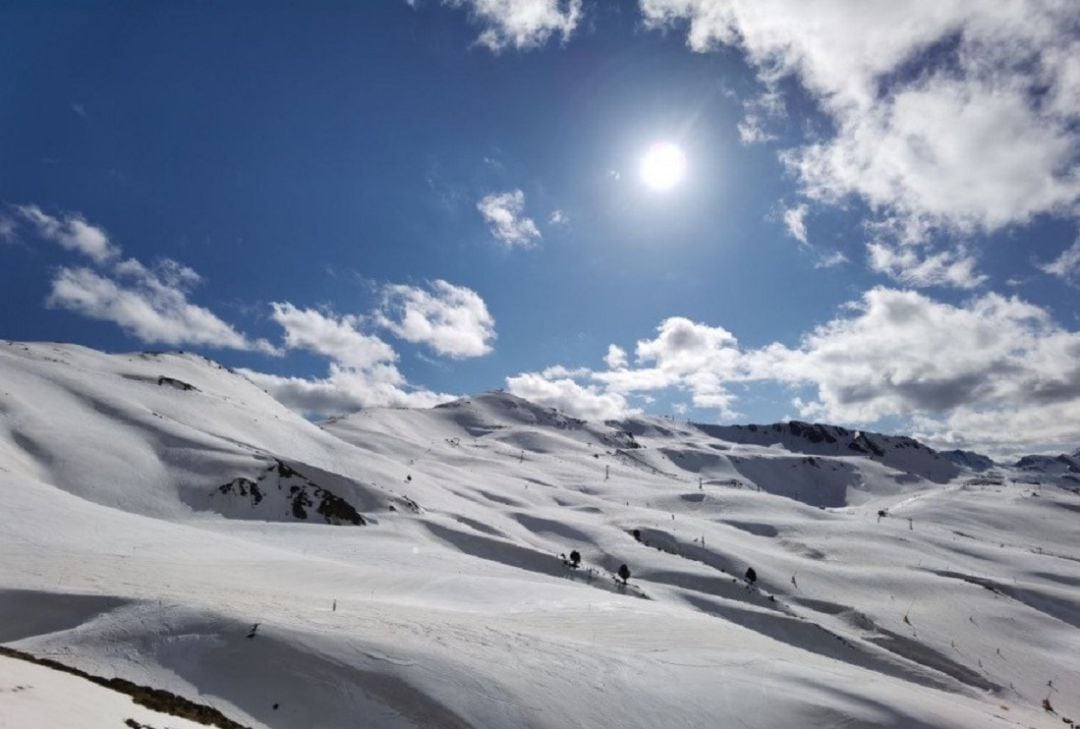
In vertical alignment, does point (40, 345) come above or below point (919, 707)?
above

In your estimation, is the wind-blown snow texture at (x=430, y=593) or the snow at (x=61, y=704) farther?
the wind-blown snow texture at (x=430, y=593)

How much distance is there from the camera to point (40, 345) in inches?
4998

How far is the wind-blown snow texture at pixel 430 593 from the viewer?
70.4 ft

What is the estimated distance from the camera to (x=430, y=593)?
36719mm

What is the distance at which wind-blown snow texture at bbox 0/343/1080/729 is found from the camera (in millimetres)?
21469

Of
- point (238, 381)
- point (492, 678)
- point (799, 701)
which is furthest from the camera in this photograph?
point (238, 381)

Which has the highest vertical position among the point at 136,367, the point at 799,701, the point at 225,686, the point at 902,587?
the point at 136,367

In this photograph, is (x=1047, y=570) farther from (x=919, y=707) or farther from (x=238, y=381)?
(x=238, y=381)

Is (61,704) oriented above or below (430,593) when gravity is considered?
below

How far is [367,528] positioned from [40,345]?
10715 cm

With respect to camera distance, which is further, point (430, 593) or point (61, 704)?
point (430, 593)

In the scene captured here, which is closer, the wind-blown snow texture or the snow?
the snow

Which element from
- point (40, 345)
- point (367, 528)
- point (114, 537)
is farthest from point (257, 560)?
point (40, 345)

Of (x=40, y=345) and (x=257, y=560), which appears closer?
(x=257, y=560)
